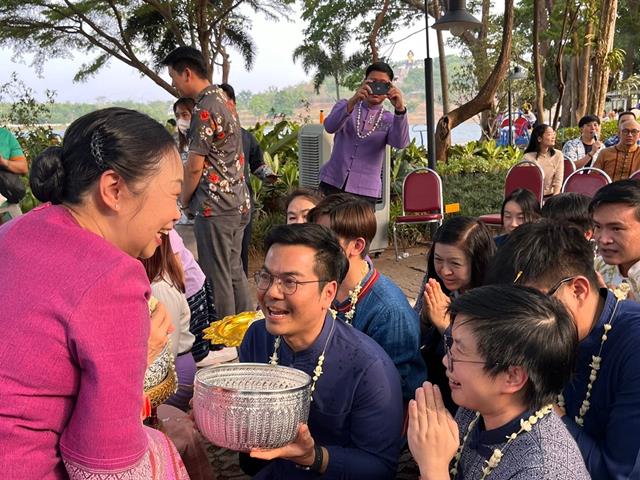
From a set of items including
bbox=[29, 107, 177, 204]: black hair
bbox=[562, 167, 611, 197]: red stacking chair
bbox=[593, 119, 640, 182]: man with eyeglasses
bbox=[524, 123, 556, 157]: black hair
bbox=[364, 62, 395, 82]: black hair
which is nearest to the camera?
bbox=[29, 107, 177, 204]: black hair

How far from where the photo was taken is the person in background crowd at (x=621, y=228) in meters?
2.97

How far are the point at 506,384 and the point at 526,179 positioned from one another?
19.3 ft

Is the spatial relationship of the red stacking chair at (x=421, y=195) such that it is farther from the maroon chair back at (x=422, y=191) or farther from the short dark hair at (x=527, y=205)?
the short dark hair at (x=527, y=205)

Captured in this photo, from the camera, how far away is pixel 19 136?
11.1m

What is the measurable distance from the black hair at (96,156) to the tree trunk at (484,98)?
922 cm

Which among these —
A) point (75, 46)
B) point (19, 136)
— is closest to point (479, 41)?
point (75, 46)

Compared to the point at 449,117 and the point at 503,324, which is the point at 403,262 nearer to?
the point at 449,117

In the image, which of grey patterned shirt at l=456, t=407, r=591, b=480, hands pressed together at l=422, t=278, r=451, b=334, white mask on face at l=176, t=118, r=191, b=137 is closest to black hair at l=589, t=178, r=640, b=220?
hands pressed together at l=422, t=278, r=451, b=334

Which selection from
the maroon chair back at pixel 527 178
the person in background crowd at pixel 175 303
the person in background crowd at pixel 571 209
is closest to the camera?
the person in background crowd at pixel 175 303

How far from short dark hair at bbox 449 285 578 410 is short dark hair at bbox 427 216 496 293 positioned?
1.50 m

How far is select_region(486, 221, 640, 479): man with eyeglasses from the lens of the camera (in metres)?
1.89

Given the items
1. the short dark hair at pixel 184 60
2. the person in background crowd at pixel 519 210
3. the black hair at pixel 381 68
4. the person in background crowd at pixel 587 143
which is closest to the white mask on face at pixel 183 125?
the short dark hair at pixel 184 60

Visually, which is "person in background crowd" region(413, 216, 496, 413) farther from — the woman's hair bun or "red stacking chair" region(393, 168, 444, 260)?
"red stacking chair" region(393, 168, 444, 260)

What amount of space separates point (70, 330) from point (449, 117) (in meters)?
9.79
